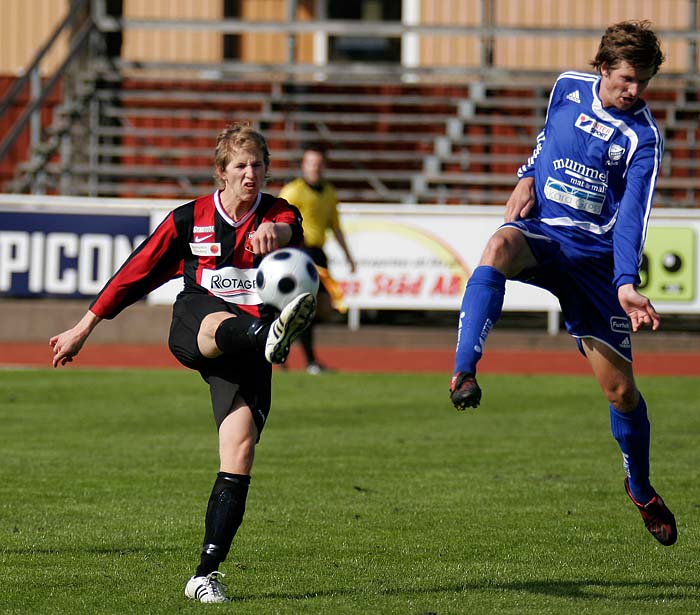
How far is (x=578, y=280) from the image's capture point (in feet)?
20.1

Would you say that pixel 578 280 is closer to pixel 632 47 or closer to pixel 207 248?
pixel 632 47

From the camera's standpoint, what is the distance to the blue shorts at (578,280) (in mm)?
6023

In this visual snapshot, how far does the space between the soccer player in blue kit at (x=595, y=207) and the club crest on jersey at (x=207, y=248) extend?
1042 mm

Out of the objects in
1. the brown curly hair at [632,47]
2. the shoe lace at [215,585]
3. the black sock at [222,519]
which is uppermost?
the brown curly hair at [632,47]

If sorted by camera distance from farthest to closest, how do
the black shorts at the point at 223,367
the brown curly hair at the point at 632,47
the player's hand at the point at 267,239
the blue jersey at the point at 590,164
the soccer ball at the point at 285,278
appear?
1. the blue jersey at the point at 590,164
2. the brown curly hair at the point at 632,47
3. the black shorts at the point at 223,367
4. the player's hand at the point at 267,239
5. the soccer ball at the point at 285,278

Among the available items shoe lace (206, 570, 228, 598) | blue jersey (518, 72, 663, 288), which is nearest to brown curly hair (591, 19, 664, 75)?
blue jersey (518, 72, 663, 288)

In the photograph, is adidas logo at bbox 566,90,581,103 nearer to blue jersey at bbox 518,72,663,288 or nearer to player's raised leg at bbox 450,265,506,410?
blue jersey at bbox 518,72,663,288

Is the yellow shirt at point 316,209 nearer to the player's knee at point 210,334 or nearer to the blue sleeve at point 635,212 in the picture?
the blue sleeve at point 635,212

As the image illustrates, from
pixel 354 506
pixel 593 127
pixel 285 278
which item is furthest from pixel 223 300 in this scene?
pixel 354 506

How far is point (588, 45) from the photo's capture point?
24641 mm

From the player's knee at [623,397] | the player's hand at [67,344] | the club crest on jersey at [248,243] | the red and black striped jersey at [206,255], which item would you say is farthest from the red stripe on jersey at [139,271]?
the player's knee at [623,397]

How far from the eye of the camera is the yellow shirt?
14.4 meters

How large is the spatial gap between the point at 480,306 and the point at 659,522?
4.88ft

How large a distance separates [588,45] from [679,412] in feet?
45.6
